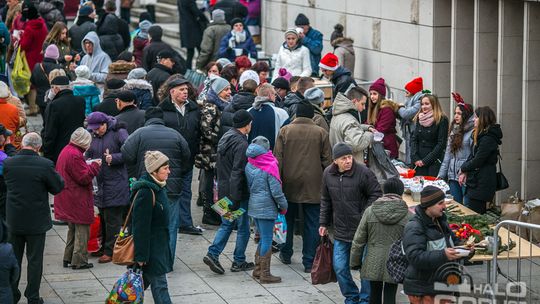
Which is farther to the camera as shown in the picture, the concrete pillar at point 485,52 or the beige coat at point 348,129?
the concrete pillar at point 485,52

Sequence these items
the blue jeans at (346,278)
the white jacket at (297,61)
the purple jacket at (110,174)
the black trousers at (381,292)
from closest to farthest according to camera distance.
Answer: the black trousers at (381,292), the blue jeans at (346,278), the purple jacket at (110,174), the white jacket at (297,61)

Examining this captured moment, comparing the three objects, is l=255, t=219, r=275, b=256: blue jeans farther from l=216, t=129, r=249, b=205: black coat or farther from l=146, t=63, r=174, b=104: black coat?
l=146, t=63, r=174, b=104: black coat

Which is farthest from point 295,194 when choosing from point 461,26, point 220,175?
point 461,26

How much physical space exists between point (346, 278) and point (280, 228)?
180cm

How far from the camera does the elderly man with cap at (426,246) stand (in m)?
10.7

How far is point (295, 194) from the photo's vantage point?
1404cm

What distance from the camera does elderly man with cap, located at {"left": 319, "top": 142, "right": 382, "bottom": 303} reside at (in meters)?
12.6

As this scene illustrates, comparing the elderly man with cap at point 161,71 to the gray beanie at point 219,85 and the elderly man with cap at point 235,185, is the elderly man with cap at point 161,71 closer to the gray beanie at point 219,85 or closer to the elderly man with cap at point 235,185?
the gray beanie at point 219,85

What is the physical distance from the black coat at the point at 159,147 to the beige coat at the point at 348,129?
1.81 m

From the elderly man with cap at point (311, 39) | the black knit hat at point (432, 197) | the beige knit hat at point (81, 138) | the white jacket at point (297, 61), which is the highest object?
the elderly man with cap at point (311, 39)

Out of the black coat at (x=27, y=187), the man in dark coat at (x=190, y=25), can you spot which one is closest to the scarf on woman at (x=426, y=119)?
the black coat at (x=27, y=187)

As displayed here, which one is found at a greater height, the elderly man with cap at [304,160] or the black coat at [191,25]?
the black coat at [191,25]

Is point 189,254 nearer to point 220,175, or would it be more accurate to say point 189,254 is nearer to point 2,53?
point 220,175

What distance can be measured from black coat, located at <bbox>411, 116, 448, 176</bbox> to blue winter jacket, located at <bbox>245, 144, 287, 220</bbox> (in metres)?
3.08
